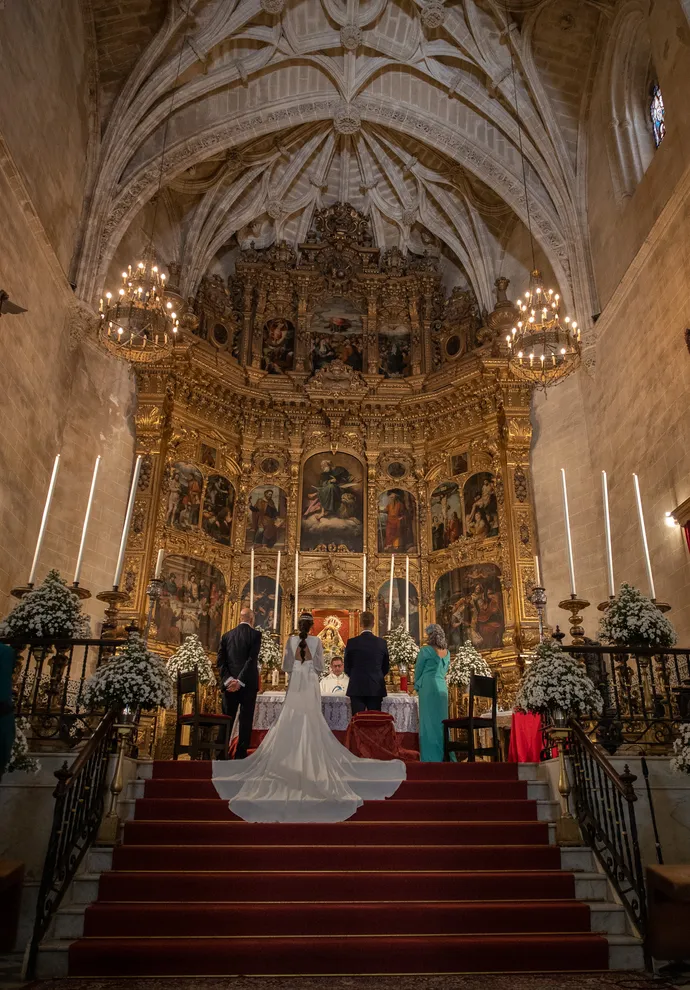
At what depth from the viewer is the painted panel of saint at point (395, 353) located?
62.5ft

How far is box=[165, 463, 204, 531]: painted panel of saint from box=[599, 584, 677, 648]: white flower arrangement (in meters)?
9.87

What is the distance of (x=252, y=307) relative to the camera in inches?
765

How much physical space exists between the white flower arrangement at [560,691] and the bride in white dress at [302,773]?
4.90 ft

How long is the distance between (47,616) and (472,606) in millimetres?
9872

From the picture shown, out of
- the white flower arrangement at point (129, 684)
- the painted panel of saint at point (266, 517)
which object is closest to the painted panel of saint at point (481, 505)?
the painted panel of saint at point (266, 517)

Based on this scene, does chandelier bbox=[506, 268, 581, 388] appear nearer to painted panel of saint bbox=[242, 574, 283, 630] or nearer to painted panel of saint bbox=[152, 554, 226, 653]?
painted panel of saint bbox=[242, 574, 283, 630]

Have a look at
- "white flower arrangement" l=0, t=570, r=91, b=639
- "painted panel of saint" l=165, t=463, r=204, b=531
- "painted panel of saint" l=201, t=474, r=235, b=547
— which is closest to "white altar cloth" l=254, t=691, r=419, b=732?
"white flower arrangement" l=0, t=570, r=91, b=639

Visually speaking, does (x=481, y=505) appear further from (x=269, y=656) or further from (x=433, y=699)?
(x=433, y=699)

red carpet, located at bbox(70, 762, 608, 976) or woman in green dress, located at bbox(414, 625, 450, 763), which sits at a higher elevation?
woman in green dress, located at bbox(414, 625, 450, 763)

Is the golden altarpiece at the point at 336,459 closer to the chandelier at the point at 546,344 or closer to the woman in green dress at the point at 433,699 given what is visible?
the chandelier at the point at 546,344

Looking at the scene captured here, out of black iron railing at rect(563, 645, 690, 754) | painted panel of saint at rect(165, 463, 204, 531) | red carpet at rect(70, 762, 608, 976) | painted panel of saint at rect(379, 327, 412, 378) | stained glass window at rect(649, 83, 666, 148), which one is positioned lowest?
red carpet at rect(70, 762, 608, 976)

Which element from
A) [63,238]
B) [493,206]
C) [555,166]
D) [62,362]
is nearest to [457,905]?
[62,362]

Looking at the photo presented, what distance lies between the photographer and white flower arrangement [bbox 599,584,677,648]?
26.5ft

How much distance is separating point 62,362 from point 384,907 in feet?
38.8
